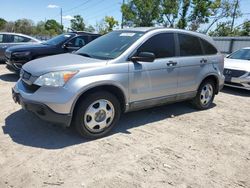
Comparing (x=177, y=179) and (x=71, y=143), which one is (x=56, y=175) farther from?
(x=177, y=179)

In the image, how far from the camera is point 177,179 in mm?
3244

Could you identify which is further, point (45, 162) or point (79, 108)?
point (79, 108)

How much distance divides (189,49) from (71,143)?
3.11m

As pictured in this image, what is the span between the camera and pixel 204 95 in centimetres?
605

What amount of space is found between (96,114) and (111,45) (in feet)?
4.48

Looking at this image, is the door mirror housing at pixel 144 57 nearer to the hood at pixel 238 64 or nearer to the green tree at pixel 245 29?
the hood at pixel 238 64

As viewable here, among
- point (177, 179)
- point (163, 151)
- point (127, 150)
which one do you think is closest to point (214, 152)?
point (163, 151)

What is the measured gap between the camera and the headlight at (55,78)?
3781 millimetres

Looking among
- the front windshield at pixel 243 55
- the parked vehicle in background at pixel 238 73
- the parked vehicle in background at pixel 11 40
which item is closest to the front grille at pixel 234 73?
the parked vehicle in background at pixel 238 73

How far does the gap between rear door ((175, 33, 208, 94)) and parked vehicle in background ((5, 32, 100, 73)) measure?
4.70m

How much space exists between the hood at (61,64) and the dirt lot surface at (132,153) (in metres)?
1.05

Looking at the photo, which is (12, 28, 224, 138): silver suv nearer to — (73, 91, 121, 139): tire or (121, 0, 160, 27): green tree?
(73, 91, 121, 139): tire

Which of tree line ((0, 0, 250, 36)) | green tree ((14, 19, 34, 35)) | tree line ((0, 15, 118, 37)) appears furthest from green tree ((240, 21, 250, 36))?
green tree ((14, 19, 34, 35))

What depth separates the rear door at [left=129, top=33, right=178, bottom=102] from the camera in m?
4.47
